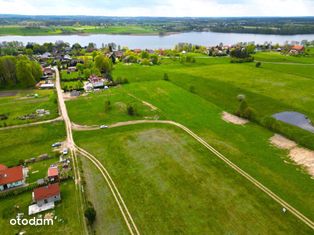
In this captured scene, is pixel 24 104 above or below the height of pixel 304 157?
below

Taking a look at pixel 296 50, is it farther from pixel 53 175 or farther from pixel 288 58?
pixel 53 175

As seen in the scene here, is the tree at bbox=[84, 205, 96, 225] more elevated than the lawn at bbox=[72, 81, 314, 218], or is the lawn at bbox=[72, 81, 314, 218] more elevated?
the tree at bbox=[84, 205, 96, 225]

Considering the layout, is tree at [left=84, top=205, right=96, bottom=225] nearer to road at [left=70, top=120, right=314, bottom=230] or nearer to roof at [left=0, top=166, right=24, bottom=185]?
roof at [left=0, top=166, right=24, bottom=185]

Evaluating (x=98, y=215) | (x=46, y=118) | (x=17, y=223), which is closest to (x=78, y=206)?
(x=98, y=215)

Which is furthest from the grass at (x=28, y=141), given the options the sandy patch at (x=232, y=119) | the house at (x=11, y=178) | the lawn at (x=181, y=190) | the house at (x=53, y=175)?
the sandy patch at (x=232, y=119)

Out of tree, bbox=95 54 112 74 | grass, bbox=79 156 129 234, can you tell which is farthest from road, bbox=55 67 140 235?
tree, bbox=95 54 112 74

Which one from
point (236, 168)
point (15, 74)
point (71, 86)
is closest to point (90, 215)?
point (236, 168)
